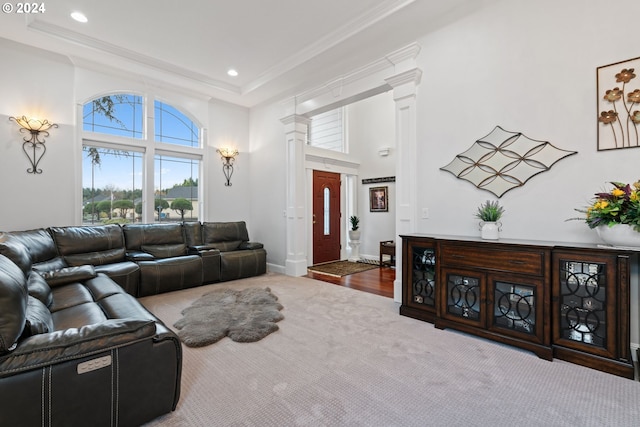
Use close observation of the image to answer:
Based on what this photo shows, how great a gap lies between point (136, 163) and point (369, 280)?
441 cm

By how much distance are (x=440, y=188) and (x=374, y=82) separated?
5.78 feet

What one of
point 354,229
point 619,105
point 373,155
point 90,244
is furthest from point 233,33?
point 354,229

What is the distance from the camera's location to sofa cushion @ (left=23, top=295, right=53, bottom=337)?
145 cm

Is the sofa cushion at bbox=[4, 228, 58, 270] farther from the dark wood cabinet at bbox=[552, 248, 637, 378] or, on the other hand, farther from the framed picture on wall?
the framed picture on wall

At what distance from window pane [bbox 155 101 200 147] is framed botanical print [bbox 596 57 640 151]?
5.65 meters

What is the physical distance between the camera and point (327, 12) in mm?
3303

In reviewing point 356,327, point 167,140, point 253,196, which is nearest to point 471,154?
point 356,327

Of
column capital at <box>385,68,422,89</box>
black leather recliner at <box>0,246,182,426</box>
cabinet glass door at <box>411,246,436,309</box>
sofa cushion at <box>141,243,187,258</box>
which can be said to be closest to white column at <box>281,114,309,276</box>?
sofa cushion at <box>141,243,187,258</box>

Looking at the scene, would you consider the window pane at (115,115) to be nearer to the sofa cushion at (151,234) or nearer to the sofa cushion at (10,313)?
the sofa cushion at (151,234)

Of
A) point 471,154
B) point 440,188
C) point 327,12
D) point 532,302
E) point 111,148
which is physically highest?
point 327,12

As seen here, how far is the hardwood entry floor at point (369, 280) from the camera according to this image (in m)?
4.43

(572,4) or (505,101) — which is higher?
(572,4)

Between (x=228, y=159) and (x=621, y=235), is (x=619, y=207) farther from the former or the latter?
(x=228, y=159)

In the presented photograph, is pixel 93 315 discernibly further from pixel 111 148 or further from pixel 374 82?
pixel 374 82
